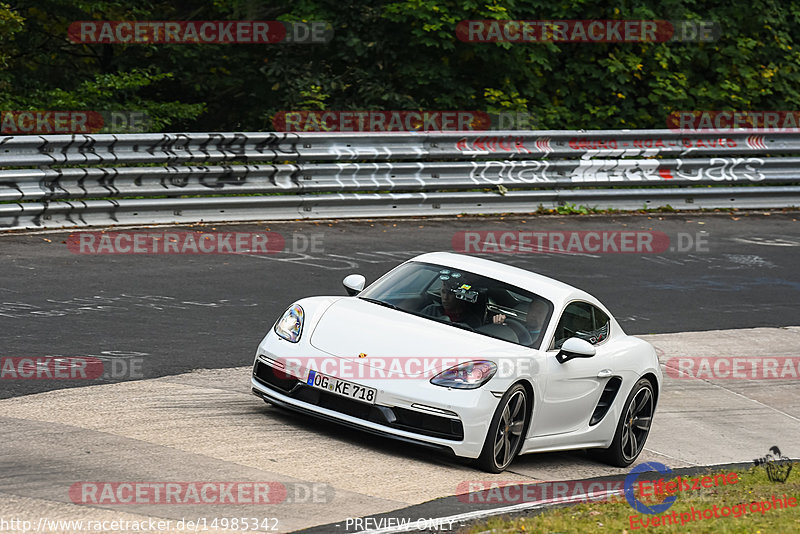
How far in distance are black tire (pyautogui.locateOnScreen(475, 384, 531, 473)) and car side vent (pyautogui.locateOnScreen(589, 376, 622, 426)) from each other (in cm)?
97

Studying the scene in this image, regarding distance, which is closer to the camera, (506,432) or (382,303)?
(506,432)

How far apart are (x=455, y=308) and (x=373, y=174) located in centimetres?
966

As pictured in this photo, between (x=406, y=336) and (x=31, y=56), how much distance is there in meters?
16.6

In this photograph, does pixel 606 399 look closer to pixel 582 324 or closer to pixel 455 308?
pixel 582 324

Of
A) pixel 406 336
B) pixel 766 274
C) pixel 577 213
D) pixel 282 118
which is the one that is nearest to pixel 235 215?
pixel 282 118

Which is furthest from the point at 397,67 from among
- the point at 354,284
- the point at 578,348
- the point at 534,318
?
the point at 578,348

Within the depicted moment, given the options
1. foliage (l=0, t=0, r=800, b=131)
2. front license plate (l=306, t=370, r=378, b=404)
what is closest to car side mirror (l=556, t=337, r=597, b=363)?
front license plate (l=306, t=370, r=378, b=404)

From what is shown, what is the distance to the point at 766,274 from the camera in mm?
17094

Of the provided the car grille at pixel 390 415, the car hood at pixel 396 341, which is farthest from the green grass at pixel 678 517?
the car hood at pixel 396 341

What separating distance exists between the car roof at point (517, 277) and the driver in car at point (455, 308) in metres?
0.23

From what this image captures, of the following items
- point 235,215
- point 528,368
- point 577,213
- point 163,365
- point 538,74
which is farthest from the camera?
point 538,74

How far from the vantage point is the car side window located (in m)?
8.76

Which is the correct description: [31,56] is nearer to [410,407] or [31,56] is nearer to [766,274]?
[766,274]

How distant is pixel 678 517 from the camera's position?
259 inches
